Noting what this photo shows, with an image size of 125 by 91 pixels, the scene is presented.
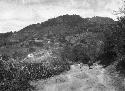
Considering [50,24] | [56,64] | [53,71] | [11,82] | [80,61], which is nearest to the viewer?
[11,82]

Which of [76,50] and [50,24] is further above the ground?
[50,24]

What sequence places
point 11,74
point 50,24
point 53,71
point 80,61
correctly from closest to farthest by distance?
point 11,74, point 53,71, point 80,61, point 50,24

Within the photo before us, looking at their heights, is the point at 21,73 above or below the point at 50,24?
below

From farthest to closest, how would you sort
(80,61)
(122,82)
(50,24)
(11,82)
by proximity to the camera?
(50,24), (80,61), (11,82), (122,82)

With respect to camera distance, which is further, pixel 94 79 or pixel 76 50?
pixel 76 50

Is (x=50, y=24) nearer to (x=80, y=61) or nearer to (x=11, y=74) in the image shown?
(x=80, y=61)

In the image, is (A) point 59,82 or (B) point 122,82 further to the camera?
(A) point 59,82

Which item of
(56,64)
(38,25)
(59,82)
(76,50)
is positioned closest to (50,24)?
(38,25)

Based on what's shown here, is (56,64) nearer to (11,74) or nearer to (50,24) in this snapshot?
(11,74)

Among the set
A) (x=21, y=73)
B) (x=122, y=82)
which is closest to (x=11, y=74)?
(x=21, y=73)
